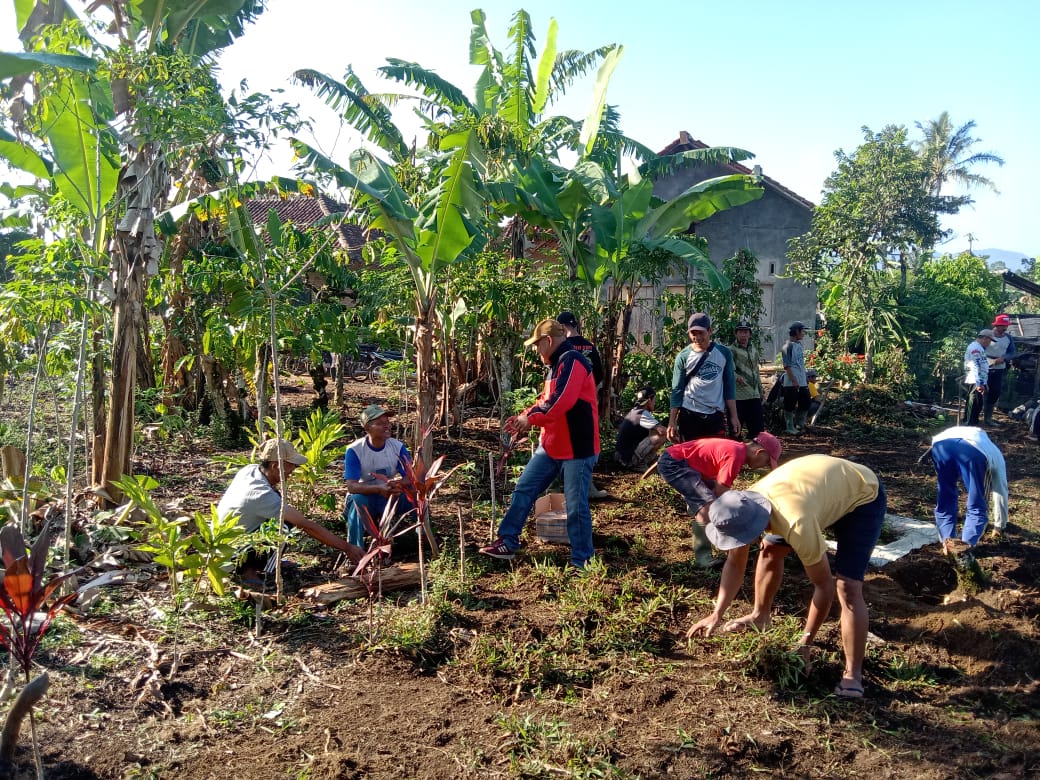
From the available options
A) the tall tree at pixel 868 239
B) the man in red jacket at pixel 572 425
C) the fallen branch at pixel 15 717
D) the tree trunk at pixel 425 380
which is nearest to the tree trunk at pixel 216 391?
the tree trunk at pixel 425 380

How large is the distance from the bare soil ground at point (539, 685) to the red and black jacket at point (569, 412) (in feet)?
2.56

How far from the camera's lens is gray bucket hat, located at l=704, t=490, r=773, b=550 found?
334cm

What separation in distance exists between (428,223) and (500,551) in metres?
2.87

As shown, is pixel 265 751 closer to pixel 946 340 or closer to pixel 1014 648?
pixel 1014 648

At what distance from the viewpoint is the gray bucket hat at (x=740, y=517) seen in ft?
11.0

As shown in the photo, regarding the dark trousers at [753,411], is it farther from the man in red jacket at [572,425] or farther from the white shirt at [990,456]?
the man in red jacket at [572,425]

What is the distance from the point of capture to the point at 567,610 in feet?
14.0

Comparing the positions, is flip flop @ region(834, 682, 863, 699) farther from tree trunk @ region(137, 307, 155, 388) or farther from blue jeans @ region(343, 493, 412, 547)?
tree trunk @ region(137, 307, 155, 388)

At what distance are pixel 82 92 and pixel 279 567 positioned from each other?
3.13m

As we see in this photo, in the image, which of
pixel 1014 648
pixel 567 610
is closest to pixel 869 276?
pixel 1014 648

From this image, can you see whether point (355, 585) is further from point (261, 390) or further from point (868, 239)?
point (868, 239)

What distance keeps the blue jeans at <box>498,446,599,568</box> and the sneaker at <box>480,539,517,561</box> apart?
0.03 meters

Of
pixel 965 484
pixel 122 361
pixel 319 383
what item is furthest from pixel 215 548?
pixel 319 383

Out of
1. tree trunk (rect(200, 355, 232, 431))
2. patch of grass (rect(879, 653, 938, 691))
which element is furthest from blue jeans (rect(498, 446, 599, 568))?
tree trunk (rect(200, 355, 232, 431))
